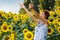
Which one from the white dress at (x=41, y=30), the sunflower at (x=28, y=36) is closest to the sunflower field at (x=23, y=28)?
the sunflower at (x=28, y=36)

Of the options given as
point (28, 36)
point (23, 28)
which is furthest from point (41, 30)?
point (23, 28)

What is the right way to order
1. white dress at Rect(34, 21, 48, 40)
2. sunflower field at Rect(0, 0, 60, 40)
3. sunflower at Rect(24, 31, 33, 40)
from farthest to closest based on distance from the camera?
1. sunflower field at Rect(0, 0, 60, 40)
2. sunflower at Rect(24, 31, 33, 40)
3. white dress at Rect(34, 21, 48, 40)

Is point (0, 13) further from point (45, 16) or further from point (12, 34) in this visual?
point (45, 16)

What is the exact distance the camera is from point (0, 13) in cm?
1047

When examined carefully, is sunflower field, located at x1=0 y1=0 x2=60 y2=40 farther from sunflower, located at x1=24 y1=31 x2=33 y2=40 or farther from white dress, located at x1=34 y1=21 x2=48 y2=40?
white dress, located at x1=34 y1=21 x2=48 y2=40

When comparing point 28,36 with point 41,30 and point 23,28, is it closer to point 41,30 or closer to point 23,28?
point 23,28

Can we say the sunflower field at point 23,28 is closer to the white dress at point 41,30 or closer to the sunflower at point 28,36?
the sunflower at point 28,36

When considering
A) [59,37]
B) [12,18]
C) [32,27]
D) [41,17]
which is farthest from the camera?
[12,18]

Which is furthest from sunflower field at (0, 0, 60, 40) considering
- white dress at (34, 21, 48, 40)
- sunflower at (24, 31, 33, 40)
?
white dress at (34, 21, 48, 40)

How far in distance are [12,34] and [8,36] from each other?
132mm

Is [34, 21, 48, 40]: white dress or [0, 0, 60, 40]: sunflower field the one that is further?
[0, 0, 60, 40]: sunflower field

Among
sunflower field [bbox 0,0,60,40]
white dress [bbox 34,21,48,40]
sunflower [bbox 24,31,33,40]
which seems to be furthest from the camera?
sunflower field [bbox 0,0,60,40]

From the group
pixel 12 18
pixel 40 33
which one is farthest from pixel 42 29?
pixel 12 18

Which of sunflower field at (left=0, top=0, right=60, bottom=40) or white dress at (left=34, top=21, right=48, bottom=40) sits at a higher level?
white dress at (left=34, top=21, right=48, bottom=40)
